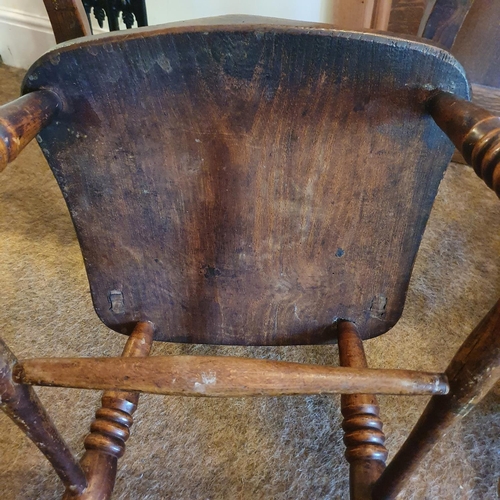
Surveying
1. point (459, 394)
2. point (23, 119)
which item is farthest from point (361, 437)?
point (23, 119)

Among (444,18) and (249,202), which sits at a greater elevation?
(444,18)

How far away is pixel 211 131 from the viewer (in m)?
0.53

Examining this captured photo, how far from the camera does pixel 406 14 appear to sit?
1.10 metres

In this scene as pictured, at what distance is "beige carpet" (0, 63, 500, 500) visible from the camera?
0.80 metres

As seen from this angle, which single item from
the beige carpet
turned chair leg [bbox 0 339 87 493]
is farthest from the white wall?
turned chair leg [bbox 0 339 87 493]

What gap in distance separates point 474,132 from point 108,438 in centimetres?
54

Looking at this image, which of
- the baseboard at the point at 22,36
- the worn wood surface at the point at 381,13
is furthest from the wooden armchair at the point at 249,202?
the baseboard at the point at 22,36

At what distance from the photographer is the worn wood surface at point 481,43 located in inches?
45.6

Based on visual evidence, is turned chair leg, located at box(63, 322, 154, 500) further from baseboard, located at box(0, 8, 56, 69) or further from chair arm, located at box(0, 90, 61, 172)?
baseboard, located at box(0, 8, 56, 69)

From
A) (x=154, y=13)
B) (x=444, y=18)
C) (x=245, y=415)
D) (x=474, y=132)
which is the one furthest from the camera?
(x=154, y=13)

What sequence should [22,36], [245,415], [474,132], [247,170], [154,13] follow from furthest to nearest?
[22,36] → [154,13] → [245,415] → [247,170] → [474,132]

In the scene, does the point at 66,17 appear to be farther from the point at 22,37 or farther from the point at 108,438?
the point at 22,37

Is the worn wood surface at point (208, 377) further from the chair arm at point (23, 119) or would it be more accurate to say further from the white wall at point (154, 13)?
the white wall at point (154, 13)

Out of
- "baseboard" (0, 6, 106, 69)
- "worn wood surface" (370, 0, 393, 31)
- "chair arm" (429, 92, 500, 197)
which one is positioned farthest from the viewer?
"baseboard" (0, 6, 106, 69)
